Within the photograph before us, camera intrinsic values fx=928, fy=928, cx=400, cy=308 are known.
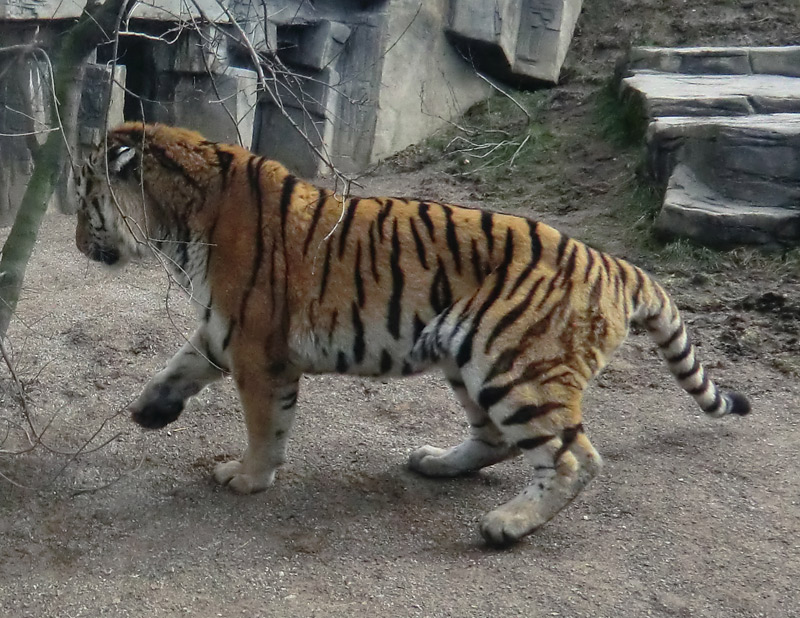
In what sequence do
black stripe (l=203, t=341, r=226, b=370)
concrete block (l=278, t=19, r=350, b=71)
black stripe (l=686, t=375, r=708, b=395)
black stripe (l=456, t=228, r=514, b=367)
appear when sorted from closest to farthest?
black stripe (l=456, t=228, r=514, b=367)
black stripe (l=203, t=341, r=226, b=370)
black stripe (l=686, t=375, r=708, b=395)
concrete block (l=278, t=19, r=350, b=71)

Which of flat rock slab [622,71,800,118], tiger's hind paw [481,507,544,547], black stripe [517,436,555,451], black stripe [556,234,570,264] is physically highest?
flat rock slab [622,71,800,118]

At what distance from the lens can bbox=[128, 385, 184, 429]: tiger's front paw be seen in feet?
15.2

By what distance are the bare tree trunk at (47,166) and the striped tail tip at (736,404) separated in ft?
11.7

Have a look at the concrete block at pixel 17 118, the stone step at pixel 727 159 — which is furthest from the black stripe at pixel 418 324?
the concrete block at pixel 17 118

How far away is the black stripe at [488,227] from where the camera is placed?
4129 mm

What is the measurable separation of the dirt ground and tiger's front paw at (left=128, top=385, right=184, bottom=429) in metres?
0.13

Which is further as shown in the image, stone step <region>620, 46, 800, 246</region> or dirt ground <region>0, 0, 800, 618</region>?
stone step <region>620, 46, 800, 246</region>

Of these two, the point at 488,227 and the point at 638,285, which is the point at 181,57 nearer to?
the point at 488,227

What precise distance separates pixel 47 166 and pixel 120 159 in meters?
0.34

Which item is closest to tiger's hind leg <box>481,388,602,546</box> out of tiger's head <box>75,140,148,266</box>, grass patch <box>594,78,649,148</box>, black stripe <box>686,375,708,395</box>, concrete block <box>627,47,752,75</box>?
black stripe <box>686,375,708,395</box>

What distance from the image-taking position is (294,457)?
4.74 meters

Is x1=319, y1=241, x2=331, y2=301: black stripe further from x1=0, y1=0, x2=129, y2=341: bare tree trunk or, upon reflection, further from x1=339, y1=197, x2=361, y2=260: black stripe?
x1=0, y1=0, x2=129, y2=341: bare tree trunk

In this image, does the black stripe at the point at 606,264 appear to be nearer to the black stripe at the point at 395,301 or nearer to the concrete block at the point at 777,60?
the black stripe at the point at 395,301

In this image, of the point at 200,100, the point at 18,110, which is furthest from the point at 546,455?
the point at 200,100
